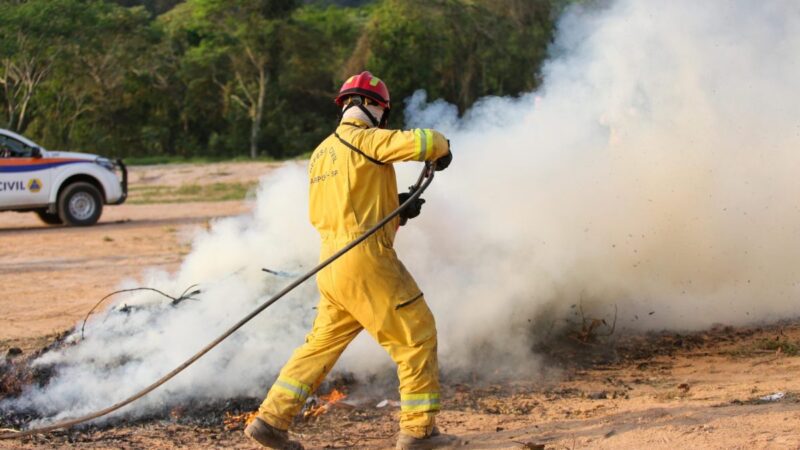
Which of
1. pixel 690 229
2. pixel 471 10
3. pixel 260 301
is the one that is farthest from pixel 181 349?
pixel 471 10

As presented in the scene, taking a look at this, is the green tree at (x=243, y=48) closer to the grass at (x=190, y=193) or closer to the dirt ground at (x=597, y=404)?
the grass at (x=190, y=193)

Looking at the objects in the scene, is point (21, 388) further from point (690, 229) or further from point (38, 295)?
point (690, 229)

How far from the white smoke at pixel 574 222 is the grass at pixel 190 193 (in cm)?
1496

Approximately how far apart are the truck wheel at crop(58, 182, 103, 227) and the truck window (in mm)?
1026

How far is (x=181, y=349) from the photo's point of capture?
20.4 feet

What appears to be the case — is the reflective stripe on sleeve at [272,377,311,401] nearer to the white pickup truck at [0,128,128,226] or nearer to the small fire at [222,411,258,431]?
the small fire at [222,411,258,431]

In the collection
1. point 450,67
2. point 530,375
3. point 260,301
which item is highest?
point 450,67

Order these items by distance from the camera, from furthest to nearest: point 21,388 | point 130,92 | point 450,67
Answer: point 130,92 → point 450,67 → point 21,388

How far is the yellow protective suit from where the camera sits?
487 cm

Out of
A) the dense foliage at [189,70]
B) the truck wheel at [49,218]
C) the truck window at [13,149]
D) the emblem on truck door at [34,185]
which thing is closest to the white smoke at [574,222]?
the truck window at [13,149]

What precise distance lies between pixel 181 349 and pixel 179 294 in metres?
0.83

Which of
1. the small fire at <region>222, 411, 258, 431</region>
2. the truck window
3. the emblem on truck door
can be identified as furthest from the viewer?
the emblem on truck door

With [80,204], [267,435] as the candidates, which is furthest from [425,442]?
[80,204]

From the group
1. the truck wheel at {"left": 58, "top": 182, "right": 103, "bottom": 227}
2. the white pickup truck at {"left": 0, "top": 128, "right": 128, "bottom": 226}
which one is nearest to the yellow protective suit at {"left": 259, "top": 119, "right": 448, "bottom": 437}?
the white pickup truck at {"left": 0, "top": 128, "right": 128, "bottom": 226}
